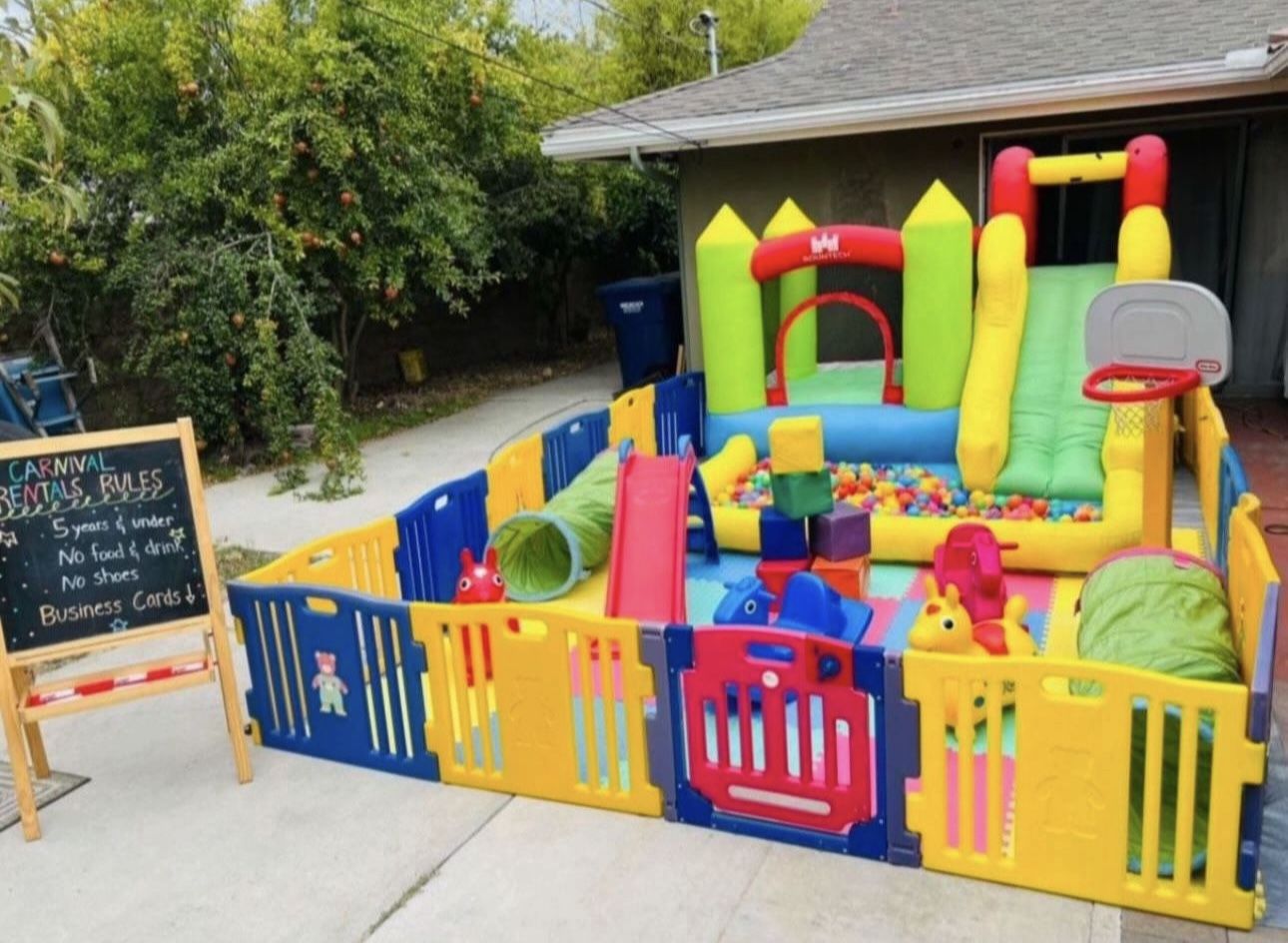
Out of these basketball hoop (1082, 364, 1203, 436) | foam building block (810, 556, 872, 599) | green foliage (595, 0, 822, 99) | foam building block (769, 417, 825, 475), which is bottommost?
foam building block (810, 556, 872, 599)

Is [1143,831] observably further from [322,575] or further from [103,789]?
[103,789]

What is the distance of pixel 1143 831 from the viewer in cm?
302

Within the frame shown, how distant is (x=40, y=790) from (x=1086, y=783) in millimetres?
3861

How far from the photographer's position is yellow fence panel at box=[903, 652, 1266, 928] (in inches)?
115

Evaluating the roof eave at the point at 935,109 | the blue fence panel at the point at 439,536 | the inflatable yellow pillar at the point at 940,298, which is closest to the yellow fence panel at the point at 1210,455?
the inflatable yellow pillar at the point at 940,298

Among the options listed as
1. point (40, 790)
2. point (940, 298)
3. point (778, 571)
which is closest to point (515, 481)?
point (778, 571)

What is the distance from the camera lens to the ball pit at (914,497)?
6191mm

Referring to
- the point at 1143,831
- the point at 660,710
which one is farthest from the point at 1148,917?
the point at 660,710

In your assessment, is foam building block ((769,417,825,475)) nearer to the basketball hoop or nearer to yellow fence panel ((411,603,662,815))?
the basketball hoop

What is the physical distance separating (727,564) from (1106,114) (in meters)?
5.75

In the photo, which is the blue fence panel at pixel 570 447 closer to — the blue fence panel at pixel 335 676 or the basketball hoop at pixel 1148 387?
the blue fence panel at pixel 335 676

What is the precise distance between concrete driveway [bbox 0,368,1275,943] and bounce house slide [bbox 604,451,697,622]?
139 cm

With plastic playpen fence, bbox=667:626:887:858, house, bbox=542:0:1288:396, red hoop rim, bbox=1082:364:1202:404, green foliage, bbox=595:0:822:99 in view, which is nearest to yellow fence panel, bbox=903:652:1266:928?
plastic playpen fence, bbox=667:626:887:858

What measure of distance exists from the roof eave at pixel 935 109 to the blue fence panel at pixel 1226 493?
358 cm
